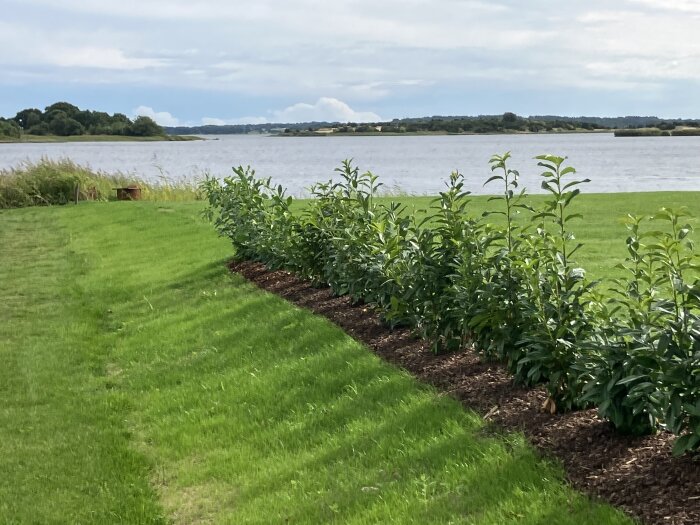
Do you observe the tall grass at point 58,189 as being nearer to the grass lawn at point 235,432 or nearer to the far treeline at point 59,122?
the grass lawn at point 235,432

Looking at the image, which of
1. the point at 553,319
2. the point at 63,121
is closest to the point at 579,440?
the point at 553,319

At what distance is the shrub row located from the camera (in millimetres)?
3584

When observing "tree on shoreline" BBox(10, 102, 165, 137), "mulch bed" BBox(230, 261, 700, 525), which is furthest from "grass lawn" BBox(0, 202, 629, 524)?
"tree on shoreline" BBox(10, 102, 165, 137)

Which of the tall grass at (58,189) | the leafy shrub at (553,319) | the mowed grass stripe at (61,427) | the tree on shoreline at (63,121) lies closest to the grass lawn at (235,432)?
the mowed grass stripe at (61,427)

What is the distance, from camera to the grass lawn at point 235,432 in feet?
12.6

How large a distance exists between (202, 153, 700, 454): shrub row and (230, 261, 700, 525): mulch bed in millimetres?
114

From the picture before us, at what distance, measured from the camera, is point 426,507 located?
3.67 meters

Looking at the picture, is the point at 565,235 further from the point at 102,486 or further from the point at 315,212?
the point at 315,212

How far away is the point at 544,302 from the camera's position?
4465 millimetres

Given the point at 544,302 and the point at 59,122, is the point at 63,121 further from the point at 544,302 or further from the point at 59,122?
the point at 544,302

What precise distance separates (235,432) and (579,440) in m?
2.28

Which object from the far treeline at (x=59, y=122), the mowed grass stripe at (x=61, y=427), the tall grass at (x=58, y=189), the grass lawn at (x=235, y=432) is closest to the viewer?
the grass lawn at (x=235, y=432)

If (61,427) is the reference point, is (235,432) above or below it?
above

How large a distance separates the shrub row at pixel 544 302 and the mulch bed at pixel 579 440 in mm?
114
